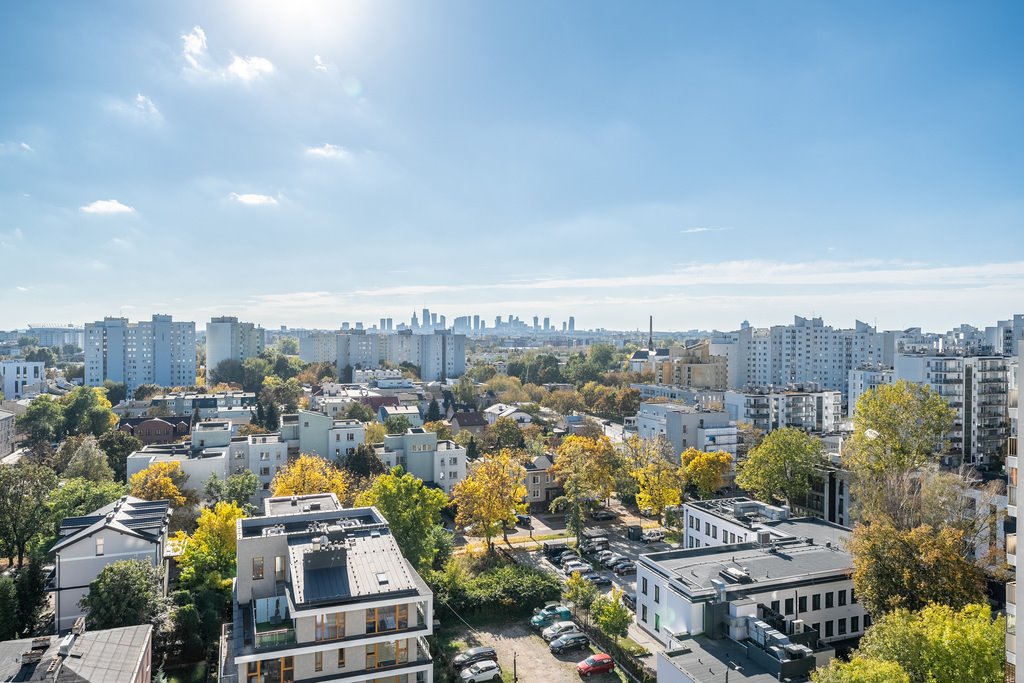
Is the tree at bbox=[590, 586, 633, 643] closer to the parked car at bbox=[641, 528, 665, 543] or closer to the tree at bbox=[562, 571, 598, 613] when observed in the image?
the tree at bbox=[562, 571, 598, 613]

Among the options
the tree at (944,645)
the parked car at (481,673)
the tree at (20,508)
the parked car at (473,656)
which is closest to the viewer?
the tree at (944,645)

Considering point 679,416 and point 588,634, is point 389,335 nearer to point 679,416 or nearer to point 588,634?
point 679,416

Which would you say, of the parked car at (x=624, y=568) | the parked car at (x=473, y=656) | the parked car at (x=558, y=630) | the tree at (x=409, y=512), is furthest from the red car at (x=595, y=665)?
the parked car at (x=624, y=568)

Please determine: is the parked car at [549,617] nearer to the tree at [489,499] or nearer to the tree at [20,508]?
the tree at [489,499]

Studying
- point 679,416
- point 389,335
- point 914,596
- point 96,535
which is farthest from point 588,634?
point 389,335

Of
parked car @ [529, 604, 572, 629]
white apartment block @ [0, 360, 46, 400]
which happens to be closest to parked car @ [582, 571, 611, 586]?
parked car @ [529, 604, 572, 629]

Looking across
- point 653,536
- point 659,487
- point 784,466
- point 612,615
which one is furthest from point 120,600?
point 784,466

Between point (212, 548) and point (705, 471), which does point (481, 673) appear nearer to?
point (212, 548)
